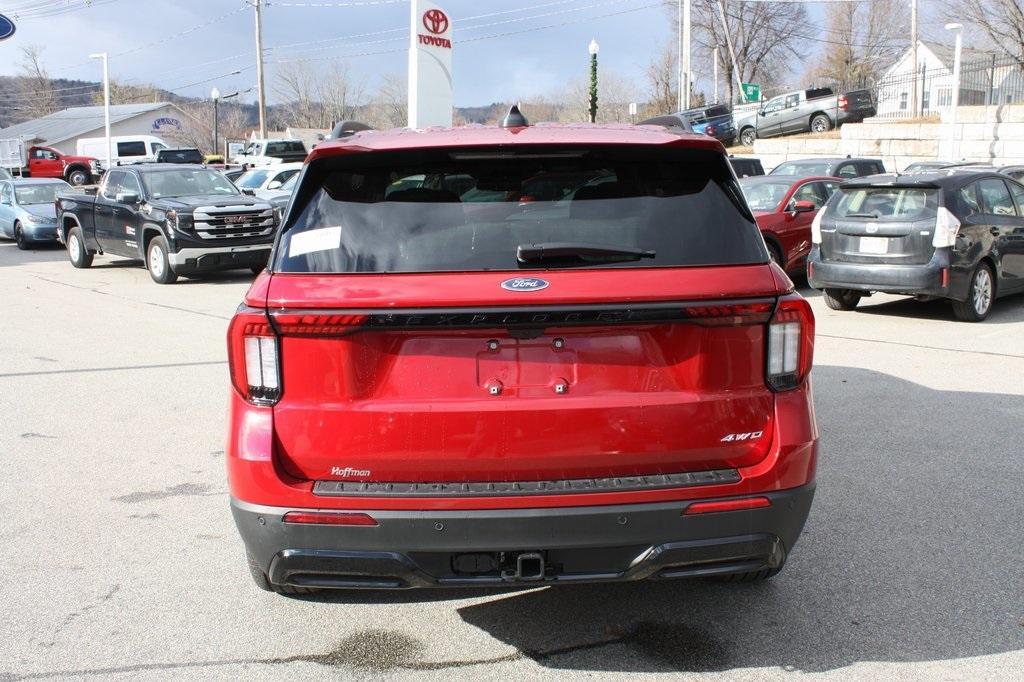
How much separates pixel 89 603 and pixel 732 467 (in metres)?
2.78

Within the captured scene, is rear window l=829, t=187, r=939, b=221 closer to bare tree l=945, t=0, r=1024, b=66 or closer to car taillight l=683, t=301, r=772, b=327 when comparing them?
car taillight l=683, t=301, r=772, b=327

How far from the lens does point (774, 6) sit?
238 feet

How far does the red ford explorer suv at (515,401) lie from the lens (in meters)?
3.20

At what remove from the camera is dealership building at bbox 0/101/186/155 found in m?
90.0

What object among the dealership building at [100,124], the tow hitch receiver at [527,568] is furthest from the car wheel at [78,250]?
the dealership building at [100,124]

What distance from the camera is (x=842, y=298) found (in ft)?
41.5

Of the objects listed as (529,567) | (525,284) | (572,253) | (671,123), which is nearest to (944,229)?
(671,123)

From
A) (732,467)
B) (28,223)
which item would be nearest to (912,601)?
(732,467)

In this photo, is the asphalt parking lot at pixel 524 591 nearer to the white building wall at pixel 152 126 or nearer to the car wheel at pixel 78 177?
the car wheel at pixel 78 177

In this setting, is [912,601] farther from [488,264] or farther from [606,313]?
[488,264]

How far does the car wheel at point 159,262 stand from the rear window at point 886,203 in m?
10.8

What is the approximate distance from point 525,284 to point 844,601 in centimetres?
206

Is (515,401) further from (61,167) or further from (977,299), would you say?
(61,167)

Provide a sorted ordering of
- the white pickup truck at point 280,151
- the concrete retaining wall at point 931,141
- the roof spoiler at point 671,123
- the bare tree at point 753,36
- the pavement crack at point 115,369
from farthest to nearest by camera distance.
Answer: the bare tree at point 753,36 < the white pickup truck at point 280,151 < the concrete retaining wall at point 931,141 < the pavement crack at point 115,369 < the roof spoiler at point 671,123
